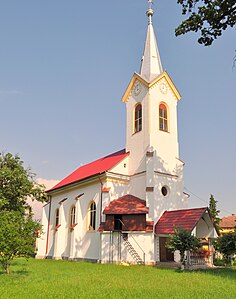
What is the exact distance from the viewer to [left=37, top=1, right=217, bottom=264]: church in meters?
22.0

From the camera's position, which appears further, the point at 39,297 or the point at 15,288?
the point at 15,288

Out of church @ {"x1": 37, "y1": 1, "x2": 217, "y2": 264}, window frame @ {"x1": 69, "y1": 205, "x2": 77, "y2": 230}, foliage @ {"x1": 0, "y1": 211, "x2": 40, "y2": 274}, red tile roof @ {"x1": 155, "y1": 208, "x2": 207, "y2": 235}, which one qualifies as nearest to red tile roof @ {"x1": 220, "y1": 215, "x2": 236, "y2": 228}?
church @ {"x1": 37, "y1": 1, "x2": 217, "y2": 264}

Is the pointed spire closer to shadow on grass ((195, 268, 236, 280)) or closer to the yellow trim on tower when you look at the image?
the yellow trim on tower

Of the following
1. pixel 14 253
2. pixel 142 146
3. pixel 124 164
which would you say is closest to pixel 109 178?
pixel 124 164

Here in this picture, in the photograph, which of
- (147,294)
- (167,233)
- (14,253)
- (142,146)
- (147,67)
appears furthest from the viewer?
(147,67)

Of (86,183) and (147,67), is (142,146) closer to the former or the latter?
(86,183)

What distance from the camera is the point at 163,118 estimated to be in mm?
26594

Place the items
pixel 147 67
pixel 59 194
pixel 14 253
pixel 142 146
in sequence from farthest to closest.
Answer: pixel 59 194 < pixel 147 67 < pixel 142 146 < pixel 14 253

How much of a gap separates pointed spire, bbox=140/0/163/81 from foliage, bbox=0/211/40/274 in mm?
17214

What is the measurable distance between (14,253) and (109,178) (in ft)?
37.8

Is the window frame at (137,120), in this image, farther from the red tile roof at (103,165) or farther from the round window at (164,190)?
the round window at (164,190)

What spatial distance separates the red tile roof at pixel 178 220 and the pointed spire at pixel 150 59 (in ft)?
38.9

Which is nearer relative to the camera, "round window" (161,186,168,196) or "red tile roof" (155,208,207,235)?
"red tile roof" (155,208,207,235)

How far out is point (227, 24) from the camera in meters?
11.2
